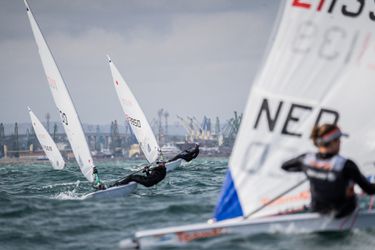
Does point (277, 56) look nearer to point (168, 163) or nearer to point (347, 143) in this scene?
point (347, 143)

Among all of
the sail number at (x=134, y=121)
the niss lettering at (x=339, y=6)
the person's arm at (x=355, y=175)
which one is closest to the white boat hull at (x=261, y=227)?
the person's arm at (x=355, y=175)

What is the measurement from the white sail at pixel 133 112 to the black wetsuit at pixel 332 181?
29.2 m

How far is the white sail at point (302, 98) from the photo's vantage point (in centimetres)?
811

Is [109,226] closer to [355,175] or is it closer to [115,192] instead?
[355,175]

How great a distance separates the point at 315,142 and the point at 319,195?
0.66 meters

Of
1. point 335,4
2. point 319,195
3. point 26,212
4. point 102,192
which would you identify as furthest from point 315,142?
point 102,192

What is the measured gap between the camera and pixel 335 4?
8.12 meters

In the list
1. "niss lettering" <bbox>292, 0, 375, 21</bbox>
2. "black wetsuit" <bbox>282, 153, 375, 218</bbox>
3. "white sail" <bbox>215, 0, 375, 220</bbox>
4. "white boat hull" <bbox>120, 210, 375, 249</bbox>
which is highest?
"niss lettering" <bbox>292, 0, 375, 21</bbox>

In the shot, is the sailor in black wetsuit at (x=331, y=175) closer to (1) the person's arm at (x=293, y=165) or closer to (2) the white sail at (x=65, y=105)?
(1) the person's arm at (x=293, y=165)

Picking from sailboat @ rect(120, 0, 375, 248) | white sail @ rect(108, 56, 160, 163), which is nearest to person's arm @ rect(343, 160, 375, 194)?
sailboat @ rect(120, 0, 375, 248)

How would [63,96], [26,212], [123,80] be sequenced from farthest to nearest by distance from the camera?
[123,80], [63,96], [26,212]

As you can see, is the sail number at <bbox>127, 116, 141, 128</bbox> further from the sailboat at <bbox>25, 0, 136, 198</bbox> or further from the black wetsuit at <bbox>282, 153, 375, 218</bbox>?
the black wetsuit at <bbox>282, 153, 375, 218</bbox>

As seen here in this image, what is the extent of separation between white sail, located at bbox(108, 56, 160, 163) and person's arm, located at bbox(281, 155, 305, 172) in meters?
29.0

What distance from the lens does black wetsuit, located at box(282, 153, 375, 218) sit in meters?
7.46
